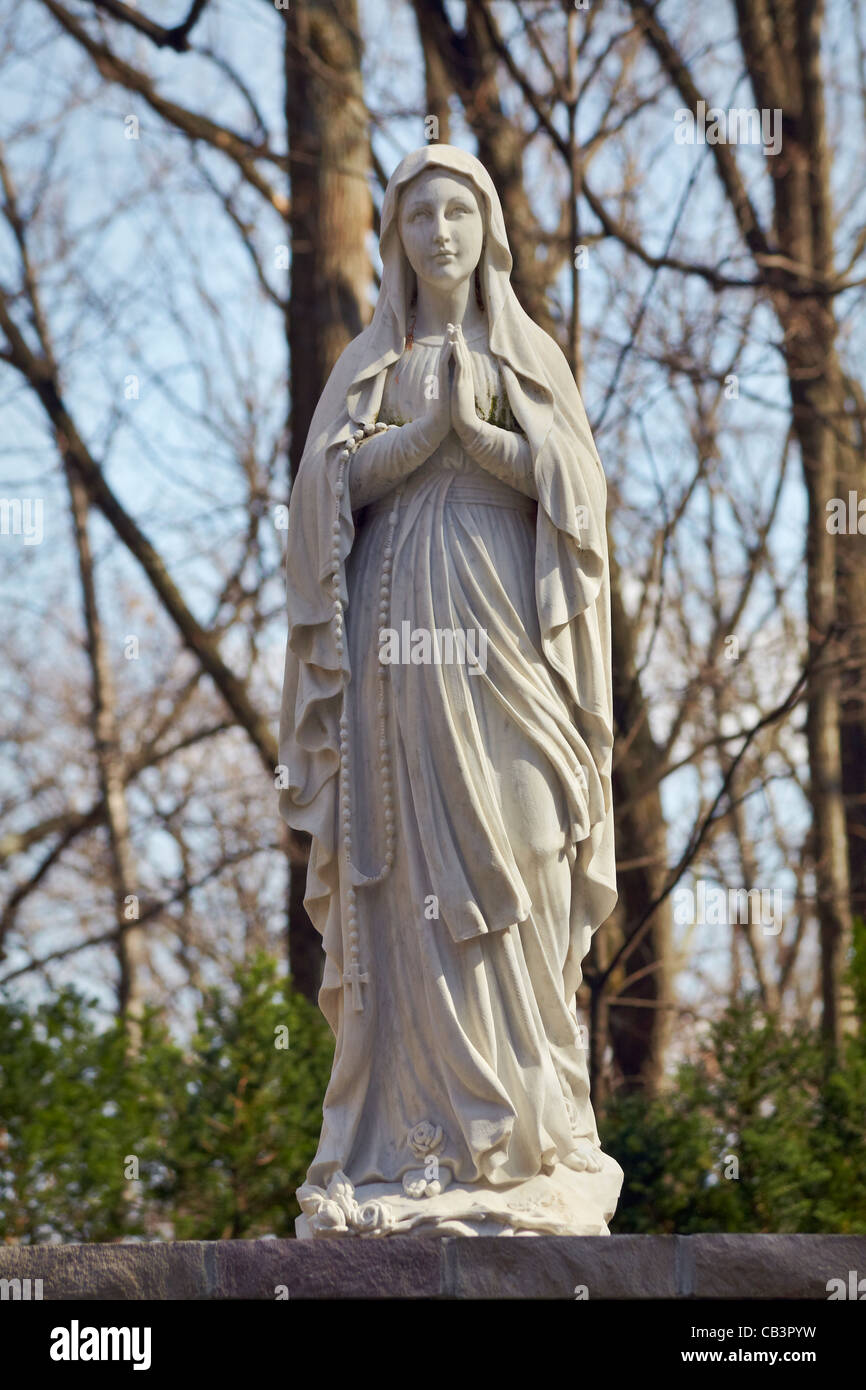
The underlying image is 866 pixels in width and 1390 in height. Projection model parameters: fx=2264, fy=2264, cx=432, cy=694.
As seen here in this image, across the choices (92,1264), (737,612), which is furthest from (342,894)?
(737,612)

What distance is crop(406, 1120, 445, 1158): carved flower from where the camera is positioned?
752cm

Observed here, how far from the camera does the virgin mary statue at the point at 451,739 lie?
24.8 feet

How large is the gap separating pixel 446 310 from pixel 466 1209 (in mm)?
3222

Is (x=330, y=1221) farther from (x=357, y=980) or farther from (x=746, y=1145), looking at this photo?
(x=746, y=1145)

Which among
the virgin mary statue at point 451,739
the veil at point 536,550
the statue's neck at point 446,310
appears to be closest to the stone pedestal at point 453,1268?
the virgin mary statue at point 451,739

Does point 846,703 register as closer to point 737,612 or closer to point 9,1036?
point 737,612

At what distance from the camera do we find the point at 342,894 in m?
7.83

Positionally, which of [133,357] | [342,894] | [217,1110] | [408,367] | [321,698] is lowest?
[217,1110]

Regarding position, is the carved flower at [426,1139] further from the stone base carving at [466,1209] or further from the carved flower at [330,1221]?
the carved flower at [330,1221]

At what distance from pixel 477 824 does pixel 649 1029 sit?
8.36 metres

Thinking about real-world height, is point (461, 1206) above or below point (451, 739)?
below

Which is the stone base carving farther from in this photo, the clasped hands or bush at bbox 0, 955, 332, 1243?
bush at bbox 0, 955, 332, 1243

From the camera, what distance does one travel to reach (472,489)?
317 inches

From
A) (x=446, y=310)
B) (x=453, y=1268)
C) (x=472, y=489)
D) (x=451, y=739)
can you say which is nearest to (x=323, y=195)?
(x=446, y=310)
